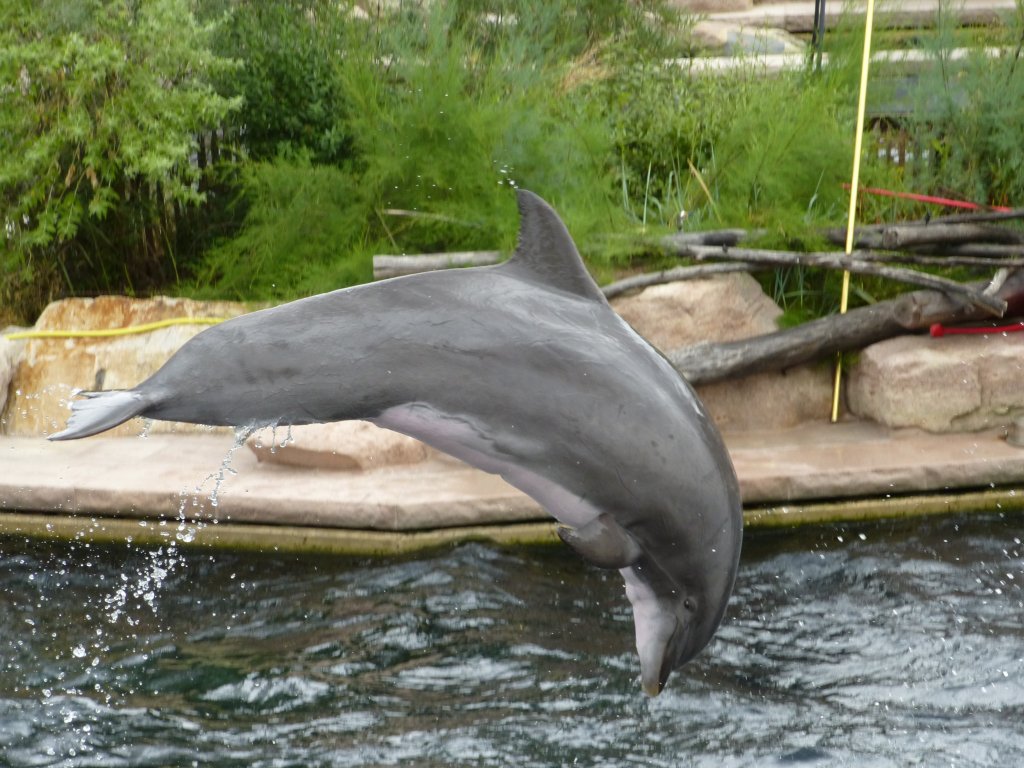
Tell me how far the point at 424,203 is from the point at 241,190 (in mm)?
1397

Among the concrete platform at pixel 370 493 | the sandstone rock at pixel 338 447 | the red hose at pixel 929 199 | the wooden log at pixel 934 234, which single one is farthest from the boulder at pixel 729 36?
the sandstone rock at pixel 338 447

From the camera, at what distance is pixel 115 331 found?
7691 millimetres

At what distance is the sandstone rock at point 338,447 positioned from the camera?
20.9 feet

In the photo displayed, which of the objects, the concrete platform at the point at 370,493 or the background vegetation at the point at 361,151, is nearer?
the concrete platform at the point at 370,493

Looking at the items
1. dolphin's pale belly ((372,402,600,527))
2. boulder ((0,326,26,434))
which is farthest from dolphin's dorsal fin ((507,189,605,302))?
boulder ((0,326,26,434))

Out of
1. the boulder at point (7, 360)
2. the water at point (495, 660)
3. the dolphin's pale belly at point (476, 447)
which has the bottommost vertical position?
the water at point (495, 660)

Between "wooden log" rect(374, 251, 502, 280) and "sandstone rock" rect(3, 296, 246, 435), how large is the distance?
1113 mm

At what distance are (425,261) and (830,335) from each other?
93.9 inches

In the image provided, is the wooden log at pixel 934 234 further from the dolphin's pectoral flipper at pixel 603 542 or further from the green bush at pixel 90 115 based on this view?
the dolphin's pectoral flipper at pixel 603 542

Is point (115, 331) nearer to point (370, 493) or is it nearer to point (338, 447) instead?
point (338, 447)

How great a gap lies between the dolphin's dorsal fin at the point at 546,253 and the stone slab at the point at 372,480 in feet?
9.00

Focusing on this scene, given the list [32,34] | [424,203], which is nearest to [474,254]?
[424,203]

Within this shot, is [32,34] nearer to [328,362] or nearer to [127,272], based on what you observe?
[127,272]

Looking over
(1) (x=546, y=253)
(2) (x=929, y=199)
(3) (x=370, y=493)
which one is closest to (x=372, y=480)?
(3) (x=370, y=493)
